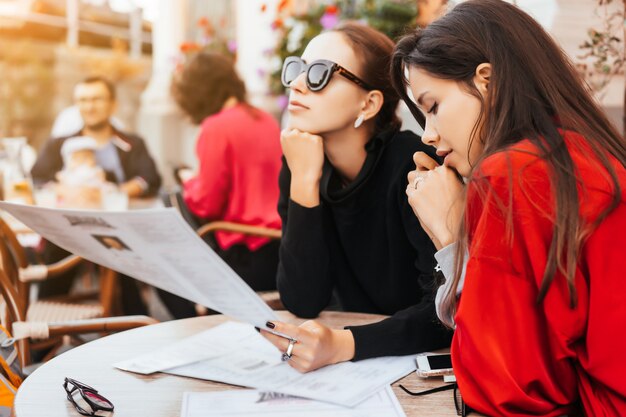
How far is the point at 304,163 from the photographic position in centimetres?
166

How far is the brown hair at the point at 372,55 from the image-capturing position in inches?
67.5

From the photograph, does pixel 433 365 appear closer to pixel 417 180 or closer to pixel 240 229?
pixel 417 180

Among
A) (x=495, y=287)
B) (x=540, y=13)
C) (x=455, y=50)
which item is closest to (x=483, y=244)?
(x=495, y=287)

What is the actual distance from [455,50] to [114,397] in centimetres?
73

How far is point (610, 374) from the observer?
2.85 feet

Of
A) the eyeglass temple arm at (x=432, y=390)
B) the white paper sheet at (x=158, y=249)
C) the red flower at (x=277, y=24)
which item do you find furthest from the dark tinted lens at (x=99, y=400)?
the red flower at (x=277, y=24)

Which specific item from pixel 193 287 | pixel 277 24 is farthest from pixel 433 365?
pixel 277 24

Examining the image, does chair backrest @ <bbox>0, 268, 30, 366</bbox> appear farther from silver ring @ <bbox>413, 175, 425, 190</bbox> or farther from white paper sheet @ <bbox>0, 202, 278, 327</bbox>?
silver ring @ <bbox>413, 175, 425, 190</bbox>

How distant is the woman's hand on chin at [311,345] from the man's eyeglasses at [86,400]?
28cm

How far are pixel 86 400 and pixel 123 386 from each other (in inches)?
5.0

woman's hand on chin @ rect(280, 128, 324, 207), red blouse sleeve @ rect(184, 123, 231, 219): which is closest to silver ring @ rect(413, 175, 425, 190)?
woman's hand on chin @ rect(280, 128, 324, 207)

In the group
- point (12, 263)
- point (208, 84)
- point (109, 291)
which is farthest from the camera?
point (208, 84)

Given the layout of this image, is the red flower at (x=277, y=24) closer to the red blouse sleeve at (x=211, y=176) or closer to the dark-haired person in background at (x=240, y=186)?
the dark-haired person in background at (x=240, y=186)

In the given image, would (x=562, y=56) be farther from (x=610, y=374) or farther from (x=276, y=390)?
(x=276, y=390)
